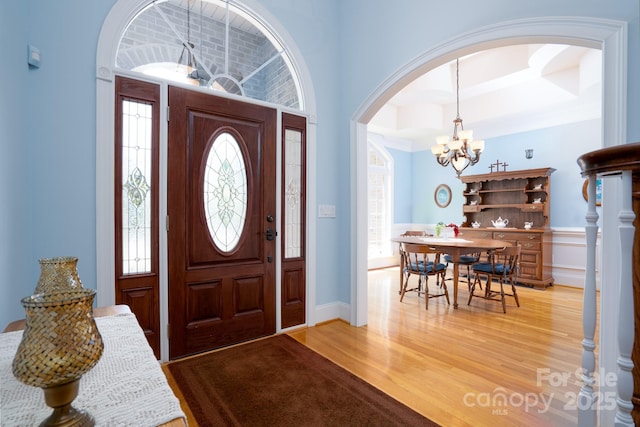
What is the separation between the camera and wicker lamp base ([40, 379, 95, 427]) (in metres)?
0.68

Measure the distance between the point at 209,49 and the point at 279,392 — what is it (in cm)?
303

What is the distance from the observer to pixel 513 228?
5.48 m

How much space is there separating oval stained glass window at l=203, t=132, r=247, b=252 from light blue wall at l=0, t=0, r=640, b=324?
0.87 m

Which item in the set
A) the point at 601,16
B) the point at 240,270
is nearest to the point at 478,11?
the point at 601,16

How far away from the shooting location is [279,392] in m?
2.11

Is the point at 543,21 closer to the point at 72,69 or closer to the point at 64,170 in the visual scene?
the point at 72,69

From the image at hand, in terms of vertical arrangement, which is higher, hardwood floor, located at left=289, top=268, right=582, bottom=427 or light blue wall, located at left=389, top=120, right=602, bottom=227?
light blue wall, located at left=389, top=120, right=602, bottom=227

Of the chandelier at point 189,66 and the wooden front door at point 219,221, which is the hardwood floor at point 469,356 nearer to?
the wooden front door at point 219,221

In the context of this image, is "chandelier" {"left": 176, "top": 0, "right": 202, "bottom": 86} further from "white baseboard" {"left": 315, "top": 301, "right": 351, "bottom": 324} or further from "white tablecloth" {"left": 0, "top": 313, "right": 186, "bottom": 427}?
"white baseboard" {"left": 315, "top": 301, "right": 351, "bottom": 324}

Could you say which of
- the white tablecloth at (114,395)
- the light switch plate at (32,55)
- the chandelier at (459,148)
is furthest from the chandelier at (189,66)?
the chandelier at (459,148)

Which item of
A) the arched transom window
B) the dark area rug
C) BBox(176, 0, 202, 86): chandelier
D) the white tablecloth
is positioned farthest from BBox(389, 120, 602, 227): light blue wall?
the white tablecloth

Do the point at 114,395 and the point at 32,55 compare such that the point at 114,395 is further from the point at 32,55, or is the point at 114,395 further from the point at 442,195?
the point at 442,195

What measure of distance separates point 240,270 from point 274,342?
77 centimetres

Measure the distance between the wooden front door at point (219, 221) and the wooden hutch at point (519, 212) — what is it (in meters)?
4.52
